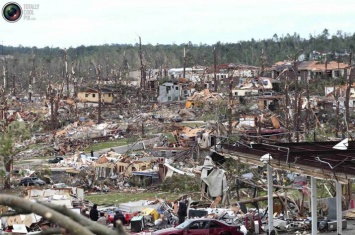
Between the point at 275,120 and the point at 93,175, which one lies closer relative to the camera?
the point at 93,175

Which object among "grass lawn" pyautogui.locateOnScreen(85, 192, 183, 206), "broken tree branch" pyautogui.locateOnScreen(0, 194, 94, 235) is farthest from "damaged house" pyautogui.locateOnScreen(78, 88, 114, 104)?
"broken tree branch" pyautogui.locateOnScreen(0, 194, 94, 235)

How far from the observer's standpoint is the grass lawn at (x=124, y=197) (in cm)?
2597

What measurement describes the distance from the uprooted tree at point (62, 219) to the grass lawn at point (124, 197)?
2228cm

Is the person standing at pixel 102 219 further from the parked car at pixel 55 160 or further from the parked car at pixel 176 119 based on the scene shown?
the parked car at pixel 176 119

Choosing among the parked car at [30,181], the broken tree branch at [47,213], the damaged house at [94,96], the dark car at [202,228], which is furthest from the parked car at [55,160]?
the broken tree branch at [47,213]

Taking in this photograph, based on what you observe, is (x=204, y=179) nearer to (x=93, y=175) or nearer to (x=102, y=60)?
(x=93, y=175)

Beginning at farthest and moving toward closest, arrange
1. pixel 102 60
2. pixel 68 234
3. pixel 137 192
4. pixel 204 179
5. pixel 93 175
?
pixel 102 60
pixel 93 175
pixel 137 192
pixel 204 179
pixel 68 234

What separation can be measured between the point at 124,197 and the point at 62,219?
24650 mm

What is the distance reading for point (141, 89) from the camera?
219 feet

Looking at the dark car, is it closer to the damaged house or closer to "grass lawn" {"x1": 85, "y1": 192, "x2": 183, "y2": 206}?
"grass lawn" {"x1": 85, "y1": 192, "x2": 183, "y2": 206}

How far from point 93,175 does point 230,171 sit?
7.74 m

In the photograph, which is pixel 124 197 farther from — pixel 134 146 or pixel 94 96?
pixel 94 96

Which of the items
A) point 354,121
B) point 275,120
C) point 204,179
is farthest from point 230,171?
point 354,121

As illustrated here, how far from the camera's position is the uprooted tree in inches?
111
